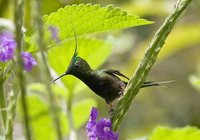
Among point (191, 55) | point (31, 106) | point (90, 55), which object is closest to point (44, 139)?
point (31, 106)

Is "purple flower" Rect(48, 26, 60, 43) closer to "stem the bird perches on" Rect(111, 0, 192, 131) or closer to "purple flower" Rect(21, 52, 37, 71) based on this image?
"purple flower" Rect(21, 52, 37, 71)

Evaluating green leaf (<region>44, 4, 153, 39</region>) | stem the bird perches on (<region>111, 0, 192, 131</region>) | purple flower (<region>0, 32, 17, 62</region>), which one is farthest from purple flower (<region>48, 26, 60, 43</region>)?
stem the bird perches on (<region>111, 0, 192, 131</region>)

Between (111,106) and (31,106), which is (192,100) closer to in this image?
(31,106)

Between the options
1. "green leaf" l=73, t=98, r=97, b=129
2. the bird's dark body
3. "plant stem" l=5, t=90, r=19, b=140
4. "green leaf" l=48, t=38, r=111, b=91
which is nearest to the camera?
"plant stem" l=5, t=90, r=19, b=140

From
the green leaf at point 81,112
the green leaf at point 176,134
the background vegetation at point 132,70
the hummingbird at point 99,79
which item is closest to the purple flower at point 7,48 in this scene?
the hummingbird at point 99,79

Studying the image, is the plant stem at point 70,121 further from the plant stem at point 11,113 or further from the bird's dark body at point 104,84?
the plant stem at point 11,113

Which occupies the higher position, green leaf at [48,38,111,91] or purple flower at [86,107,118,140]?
purple flower at [86,107,118,140]

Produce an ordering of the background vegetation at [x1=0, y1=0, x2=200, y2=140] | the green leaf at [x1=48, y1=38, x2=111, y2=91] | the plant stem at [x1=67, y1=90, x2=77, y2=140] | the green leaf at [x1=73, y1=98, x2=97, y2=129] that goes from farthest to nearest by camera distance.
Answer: the green leaf at [x1=73, y1=98, x2=97, y2=129]
the background vegetation at [x1=0, y1=0, x2=200, y2=140]
the green leaf at [x1=48, y1=38, x2=111, y2=91]
the plant stem at [x1=67, y1=90, x2=77, y2=140]
